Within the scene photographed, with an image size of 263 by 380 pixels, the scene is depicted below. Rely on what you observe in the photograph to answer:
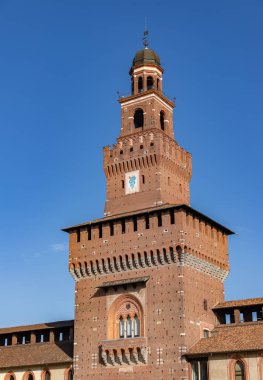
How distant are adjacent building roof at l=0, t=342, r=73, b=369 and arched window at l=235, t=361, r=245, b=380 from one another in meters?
12.1

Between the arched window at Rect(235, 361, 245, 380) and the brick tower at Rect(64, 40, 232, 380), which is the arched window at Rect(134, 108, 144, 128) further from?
the arched window at Rect(235, 361, 245, 380)

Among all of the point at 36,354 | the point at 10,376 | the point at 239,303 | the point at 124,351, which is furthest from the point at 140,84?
the point at 10,376

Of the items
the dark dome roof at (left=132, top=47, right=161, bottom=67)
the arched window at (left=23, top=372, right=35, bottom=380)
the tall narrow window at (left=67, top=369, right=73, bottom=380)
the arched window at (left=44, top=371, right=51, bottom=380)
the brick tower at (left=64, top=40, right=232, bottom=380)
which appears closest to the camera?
the brick tower at (left=64, top=40, right=232, bottom=380)

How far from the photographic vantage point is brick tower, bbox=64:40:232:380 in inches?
1607

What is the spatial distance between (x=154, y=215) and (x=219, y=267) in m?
6.36

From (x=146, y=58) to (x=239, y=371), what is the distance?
25.0m

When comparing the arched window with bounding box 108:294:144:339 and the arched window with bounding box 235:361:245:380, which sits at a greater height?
the arched window with bounding box 108:294:144:339

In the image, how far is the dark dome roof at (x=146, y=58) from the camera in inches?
2035

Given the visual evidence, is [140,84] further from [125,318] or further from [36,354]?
[36,354]

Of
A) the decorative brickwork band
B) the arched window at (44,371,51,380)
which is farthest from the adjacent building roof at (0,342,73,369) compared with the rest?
the decorative brickwork band

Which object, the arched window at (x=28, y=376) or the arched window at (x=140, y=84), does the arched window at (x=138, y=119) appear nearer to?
the arched window at (x=140, y=84)

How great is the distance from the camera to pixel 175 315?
133ft

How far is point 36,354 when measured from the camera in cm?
4819

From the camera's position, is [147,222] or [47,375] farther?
[47,375]
